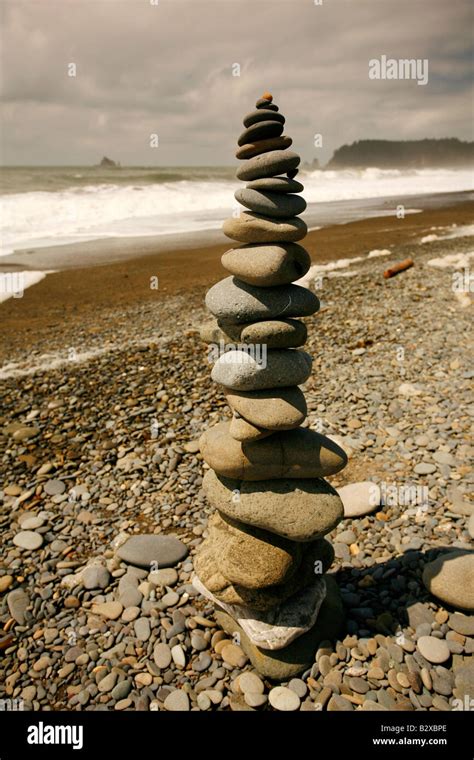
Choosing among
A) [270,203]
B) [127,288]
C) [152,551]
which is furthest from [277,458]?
[127,288]

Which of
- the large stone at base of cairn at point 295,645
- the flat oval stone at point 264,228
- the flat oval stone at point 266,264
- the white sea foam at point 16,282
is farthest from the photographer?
the white sea foam at point 16,282

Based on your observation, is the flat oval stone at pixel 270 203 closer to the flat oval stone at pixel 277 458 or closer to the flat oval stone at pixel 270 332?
the flat oval stone at pixel 270 332

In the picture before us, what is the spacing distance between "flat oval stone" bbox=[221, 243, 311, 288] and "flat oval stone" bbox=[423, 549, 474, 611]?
3.22 m

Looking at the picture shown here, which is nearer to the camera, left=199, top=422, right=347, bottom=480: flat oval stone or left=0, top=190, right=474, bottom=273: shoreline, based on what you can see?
left=199, top=422, right=347, bottom=480: flat oval stone

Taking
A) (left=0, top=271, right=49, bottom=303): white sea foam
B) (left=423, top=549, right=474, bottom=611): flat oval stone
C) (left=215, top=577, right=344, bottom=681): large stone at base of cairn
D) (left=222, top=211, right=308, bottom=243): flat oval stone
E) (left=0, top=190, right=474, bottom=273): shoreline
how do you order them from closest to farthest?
(left=222, top=211, right=308, bottom=243): flat oval stone < (left=215, top=577, right=344, bottom=681): large stone at base of cairn < (left=423, top=549, right=474, bottom=611): flat oval stone < (left=0, top=271, right=49, bottom=303): white sea foam < (left=0, top=190, right=474, bottom=273): shoreline

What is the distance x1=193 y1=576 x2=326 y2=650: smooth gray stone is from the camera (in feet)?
14.1

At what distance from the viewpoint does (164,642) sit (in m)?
4.81

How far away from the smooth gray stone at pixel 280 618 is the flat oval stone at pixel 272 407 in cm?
166

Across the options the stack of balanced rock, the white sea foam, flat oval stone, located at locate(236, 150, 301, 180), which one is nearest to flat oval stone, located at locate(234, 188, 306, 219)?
the stack of balanced rock

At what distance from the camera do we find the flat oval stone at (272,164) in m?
4.02

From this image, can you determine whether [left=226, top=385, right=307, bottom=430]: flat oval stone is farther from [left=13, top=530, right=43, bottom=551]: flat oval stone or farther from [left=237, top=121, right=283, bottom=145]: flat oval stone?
[left=13, top=530, right=43, bottom=551]: flat oval stone

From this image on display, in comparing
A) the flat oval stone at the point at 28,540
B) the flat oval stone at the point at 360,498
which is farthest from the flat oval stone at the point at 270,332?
the flat oval stone at the point at 28,540
